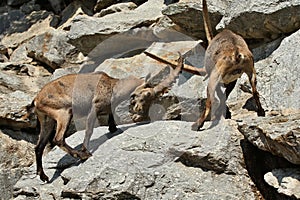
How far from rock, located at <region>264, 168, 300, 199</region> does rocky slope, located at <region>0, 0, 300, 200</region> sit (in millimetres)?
14

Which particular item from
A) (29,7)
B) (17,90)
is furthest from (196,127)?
(29,7)

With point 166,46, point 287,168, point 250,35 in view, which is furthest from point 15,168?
point 287,168

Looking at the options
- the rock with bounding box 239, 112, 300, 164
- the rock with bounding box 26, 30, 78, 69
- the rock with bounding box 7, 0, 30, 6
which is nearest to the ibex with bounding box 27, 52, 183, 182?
the rock with bounding box 239, 112, 300, 164

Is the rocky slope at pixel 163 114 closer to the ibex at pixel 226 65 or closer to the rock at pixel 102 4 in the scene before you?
the rock at pixel 102 4

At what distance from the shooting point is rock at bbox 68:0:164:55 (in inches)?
540

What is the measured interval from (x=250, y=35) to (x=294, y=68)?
5.64 ft

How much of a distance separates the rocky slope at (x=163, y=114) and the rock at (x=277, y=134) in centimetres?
2

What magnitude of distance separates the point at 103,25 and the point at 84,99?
16.7 ft

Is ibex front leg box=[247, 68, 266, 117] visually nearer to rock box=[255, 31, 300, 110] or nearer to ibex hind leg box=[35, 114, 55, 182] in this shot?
rock box=[255, 31, 300, 110]

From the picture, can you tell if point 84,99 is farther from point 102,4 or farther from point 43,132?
point 102,4

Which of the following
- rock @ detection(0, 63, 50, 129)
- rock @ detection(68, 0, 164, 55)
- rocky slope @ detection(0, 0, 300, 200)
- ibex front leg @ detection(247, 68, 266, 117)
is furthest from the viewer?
rock @ detection(68, 0, 164, 55)

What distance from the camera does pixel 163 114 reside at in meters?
11.0

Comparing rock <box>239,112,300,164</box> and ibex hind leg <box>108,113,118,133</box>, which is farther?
ibex hind leg <box>108,113,118,133</box>

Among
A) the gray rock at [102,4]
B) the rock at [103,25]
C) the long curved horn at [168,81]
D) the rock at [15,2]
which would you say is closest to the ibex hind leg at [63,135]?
the long curved horn at [168,81]
